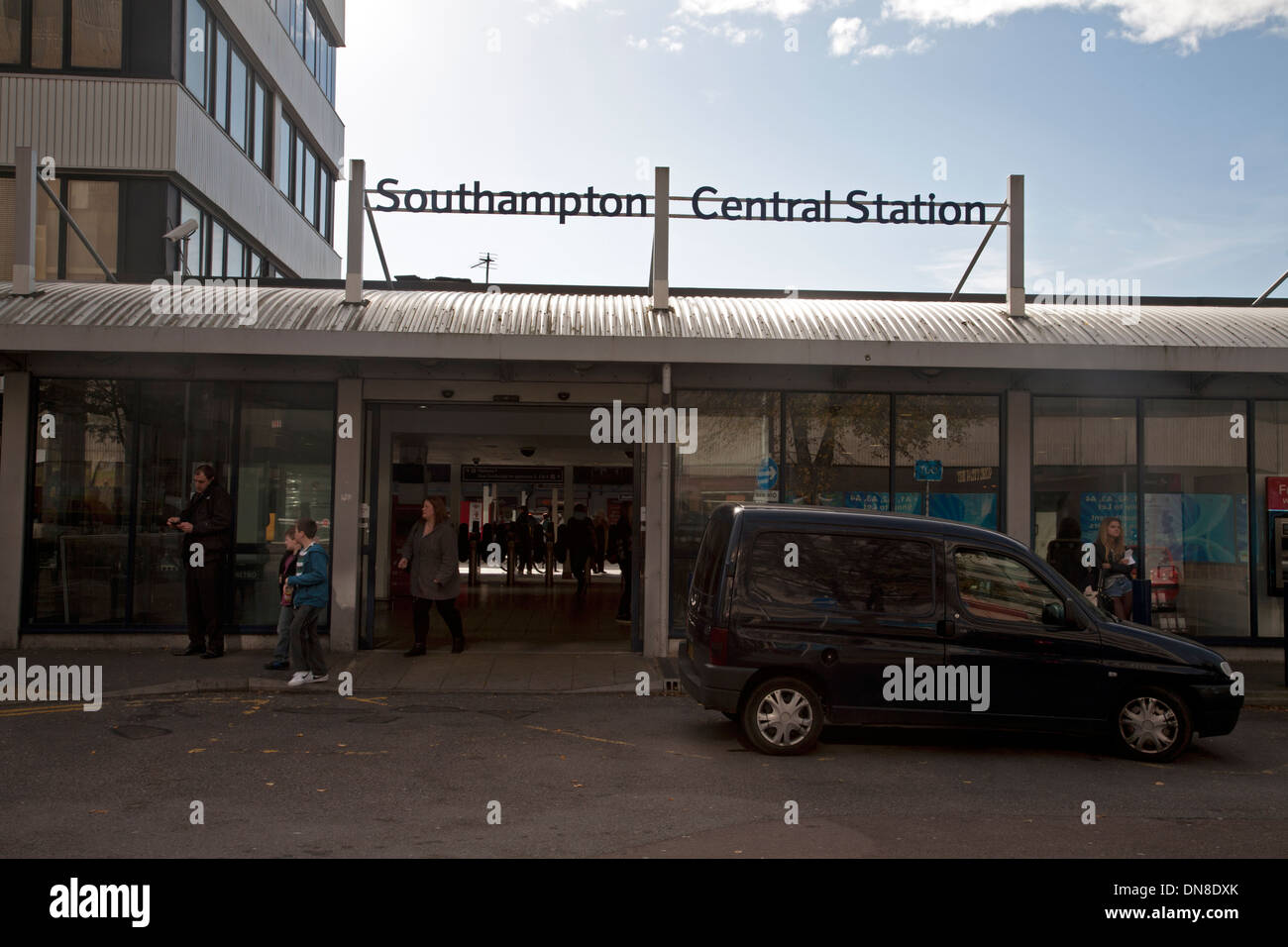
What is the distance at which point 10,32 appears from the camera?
17906 mm

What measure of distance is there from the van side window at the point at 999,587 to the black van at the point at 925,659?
0.01 m

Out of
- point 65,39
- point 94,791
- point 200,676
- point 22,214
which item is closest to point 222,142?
point 65,39

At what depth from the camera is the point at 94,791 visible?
6.86m

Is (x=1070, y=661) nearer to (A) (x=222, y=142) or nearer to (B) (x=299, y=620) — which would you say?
(B) (x=299, y=620)

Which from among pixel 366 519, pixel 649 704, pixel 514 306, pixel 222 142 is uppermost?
pixel 222 142

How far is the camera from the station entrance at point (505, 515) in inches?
542

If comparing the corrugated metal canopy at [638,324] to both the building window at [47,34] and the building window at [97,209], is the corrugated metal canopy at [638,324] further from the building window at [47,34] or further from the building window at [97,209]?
the building window at [47,34]

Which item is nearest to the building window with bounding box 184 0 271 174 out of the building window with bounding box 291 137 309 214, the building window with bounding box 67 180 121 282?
the building window with bounding box 67 180 121 282

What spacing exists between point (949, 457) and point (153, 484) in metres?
9.31

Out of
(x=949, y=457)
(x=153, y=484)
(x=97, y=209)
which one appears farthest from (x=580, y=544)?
(x=97, y=209)

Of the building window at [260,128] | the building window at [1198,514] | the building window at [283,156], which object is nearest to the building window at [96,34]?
the building window at [260,128]

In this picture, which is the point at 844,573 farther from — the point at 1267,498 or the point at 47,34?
the point at 47,34

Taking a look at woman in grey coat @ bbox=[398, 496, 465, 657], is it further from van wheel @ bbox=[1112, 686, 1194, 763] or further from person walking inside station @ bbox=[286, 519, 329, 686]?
van wheel @ bbox=[1112, 686, 1194, 763]
